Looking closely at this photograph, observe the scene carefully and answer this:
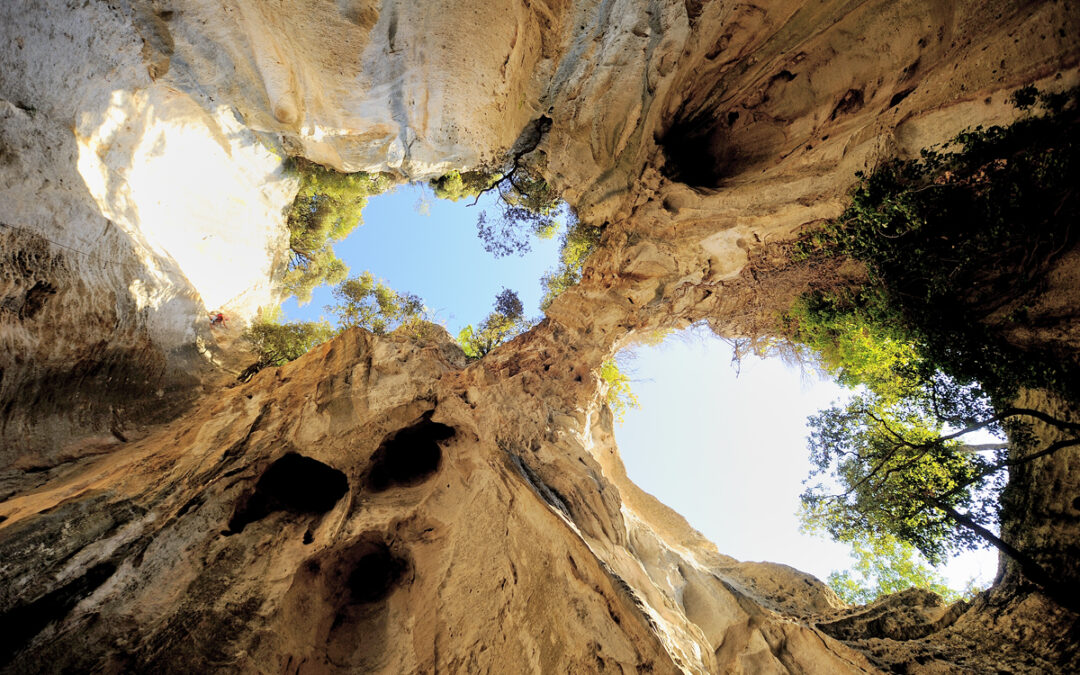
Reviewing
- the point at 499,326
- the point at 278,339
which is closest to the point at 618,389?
the point at 499,326

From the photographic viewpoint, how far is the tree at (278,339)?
33.5ft

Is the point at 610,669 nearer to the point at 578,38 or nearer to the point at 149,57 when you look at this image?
the point at 578,38

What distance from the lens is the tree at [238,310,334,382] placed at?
10211 millimetres

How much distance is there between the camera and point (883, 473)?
7.36 metres

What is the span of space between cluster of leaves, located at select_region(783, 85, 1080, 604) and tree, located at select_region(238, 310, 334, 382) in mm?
11305

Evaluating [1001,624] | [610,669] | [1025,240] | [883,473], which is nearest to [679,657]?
[610,669]

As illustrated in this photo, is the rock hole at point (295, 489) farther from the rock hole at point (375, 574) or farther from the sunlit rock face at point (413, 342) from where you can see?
the rock hole at point (375, 574)

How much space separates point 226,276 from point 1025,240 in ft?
47.7

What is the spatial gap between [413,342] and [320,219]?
19.9 ft

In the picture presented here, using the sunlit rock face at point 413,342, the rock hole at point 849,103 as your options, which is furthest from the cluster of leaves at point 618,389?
the rock hole at point 849,103

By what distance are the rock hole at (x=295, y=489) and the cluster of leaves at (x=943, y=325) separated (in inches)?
367

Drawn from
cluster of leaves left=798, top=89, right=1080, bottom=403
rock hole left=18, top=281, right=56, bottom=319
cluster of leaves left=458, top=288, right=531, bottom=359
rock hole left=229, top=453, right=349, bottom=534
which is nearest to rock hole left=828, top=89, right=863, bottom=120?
cluster of leaves left=798, top=89, right=1080, bottom=403

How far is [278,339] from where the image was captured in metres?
10.5

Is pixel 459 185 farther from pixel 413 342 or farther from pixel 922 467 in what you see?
pixel 922 467
